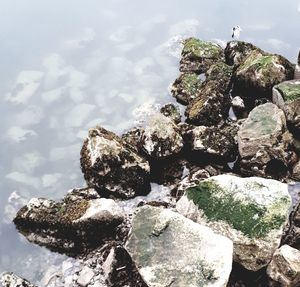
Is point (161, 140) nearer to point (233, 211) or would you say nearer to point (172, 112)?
point (172, 112)

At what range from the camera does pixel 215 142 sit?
1432cm

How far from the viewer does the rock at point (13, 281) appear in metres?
10.9

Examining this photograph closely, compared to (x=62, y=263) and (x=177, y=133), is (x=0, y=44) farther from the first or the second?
(x=62, y=263)

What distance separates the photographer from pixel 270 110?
569 inches

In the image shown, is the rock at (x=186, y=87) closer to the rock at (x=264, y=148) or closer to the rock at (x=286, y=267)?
the rock at (x=264, y=148)

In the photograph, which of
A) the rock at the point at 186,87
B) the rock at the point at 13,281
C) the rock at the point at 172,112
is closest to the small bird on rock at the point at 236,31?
the rock at the point at 186,87

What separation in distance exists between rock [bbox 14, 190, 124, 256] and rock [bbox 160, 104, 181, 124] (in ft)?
16.3

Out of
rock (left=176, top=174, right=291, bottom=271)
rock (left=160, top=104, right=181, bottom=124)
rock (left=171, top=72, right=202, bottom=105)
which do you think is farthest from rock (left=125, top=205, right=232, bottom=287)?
rock (left=171, top=72, right=202, bottom=105)

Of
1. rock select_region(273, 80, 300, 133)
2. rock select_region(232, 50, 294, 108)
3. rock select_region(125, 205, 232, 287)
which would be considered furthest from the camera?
rock select_region(232, 50, 294, 108)

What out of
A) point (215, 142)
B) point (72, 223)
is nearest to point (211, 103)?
point (215, 142)

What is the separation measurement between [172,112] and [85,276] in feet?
23.7

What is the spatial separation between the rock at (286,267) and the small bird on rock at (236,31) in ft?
42.1

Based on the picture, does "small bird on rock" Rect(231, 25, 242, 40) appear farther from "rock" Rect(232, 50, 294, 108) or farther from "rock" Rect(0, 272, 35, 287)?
"rock" Rect(0, 272, 35, 287)

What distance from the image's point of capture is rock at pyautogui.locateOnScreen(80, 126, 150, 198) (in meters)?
13.4
